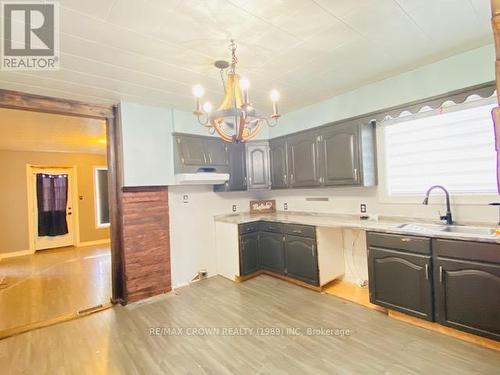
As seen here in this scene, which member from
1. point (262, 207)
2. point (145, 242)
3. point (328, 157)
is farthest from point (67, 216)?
point (328, 157)

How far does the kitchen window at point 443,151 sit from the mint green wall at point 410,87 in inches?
10.3

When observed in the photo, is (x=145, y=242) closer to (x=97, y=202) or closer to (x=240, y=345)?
(x=240, y=345)

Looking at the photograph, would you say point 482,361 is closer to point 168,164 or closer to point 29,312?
point 168,164

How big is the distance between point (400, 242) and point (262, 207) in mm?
2400

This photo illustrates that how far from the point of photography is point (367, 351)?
2.15m

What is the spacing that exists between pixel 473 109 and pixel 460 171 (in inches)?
24.0

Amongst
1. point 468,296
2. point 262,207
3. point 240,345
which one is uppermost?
point 262,207

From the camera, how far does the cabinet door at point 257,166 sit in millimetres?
4250

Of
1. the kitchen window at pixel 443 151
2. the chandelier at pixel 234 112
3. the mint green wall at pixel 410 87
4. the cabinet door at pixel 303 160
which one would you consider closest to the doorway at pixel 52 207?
the cabinet door at pixel 303 160

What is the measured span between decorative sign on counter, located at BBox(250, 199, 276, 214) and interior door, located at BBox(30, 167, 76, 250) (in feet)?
16.4

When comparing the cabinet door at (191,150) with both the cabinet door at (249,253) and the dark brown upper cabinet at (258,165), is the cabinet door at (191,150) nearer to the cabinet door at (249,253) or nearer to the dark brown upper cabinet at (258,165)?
the dark brown upper cabinet at (258,165)

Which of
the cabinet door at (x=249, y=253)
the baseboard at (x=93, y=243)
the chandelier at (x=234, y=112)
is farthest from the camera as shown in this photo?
the baseboard at (x=93, y=243)

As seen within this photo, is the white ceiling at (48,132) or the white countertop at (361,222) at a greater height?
the white ceiling at (48,132)

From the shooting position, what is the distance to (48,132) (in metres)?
4.48
